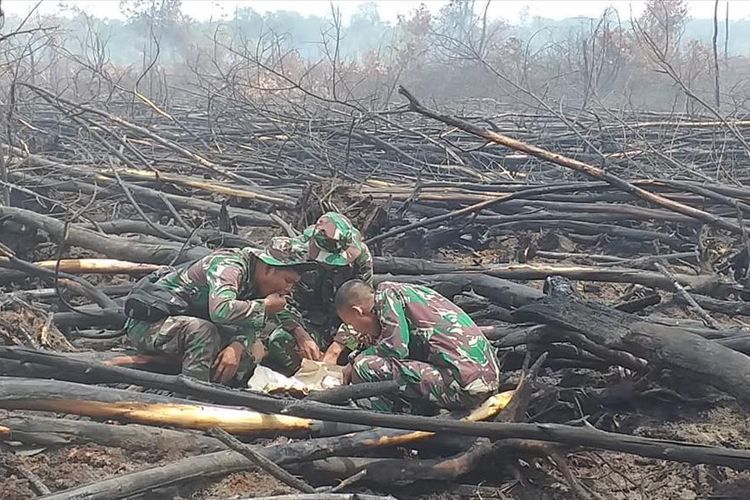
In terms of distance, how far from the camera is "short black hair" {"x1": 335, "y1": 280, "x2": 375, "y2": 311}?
3.47 meters

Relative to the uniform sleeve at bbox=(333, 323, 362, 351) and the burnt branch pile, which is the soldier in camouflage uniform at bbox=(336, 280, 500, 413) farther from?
the uniform sleeve at bbox=(333, 323, 362, 351)

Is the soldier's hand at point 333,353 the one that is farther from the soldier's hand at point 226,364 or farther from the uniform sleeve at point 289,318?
the soldier's hand at point 226,364

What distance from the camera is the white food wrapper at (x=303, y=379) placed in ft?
11.7

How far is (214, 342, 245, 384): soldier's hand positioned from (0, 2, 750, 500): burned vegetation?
315 millimetres

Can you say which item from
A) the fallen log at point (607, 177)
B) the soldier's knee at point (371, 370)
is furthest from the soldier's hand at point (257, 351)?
the fallen log at point (607, 177)

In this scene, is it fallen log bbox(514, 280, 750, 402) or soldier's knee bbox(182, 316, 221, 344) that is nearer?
fallen log bbox(514, 280, 750, 402)

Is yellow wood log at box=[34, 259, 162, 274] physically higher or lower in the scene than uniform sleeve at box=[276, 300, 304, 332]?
higher

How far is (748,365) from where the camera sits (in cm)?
290

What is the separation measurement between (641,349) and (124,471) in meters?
1.97

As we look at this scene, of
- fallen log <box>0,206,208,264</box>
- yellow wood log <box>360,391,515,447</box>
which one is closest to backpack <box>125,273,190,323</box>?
fallen log <box>0,206,208,264</box>

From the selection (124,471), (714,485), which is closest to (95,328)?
(124,471)

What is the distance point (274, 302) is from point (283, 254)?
0.78 ft

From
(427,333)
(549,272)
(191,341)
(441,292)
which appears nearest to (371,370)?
(427,333)

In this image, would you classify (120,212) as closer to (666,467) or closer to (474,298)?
(474,298)
